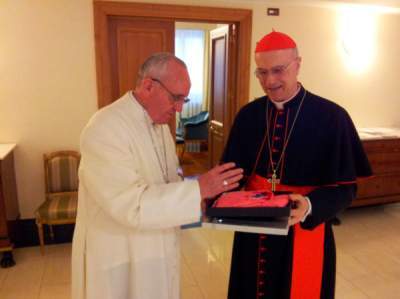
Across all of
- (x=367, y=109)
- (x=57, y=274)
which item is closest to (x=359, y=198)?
(x=367, y=109)

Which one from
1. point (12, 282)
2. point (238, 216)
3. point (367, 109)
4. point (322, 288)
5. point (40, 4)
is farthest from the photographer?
point (367, 109)

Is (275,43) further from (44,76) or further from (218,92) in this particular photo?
(218,92)

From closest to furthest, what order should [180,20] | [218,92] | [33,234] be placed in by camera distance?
1. [33,234]
2. [180,20]
3. [218,92]

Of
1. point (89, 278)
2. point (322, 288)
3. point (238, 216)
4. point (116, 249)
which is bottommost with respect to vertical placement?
point (322, 288)

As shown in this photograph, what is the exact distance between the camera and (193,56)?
8055 mm

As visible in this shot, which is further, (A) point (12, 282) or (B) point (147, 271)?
(A) point (12, 282)

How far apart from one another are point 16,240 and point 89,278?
2338 mm

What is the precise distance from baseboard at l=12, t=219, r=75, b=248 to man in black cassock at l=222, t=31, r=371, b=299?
245cm

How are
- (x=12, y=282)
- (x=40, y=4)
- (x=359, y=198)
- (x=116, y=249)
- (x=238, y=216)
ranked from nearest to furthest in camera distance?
1. (x=238, y=216)
2. (x=116, y=249)
3. (x=12, y=282)
4. (x=40, y=4)
5. (x=359, y=198)

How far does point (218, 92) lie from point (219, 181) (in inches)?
144

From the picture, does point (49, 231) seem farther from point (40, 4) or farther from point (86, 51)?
point (40, 4)

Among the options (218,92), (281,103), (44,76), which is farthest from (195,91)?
(281,103)

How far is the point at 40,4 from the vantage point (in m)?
3.30

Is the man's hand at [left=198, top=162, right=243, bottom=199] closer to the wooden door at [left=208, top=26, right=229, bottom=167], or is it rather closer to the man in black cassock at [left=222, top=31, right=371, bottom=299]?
the man in black cassock at [left=222, top=31, right=371, bottom=299]
